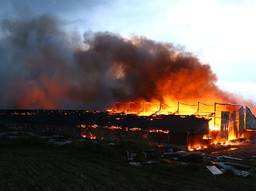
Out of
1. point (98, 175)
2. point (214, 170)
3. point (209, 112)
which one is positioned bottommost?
point (214, 170)

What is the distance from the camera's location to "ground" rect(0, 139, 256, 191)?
15.9 meters

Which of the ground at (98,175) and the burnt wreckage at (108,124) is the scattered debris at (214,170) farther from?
the burnt wreckage at (108,124)

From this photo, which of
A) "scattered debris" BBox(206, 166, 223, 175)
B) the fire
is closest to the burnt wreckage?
the fire

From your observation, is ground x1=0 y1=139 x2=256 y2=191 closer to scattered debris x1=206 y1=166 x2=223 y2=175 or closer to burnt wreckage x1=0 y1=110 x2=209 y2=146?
scattered debris x1=206 y1=166 x2=223 y2=175

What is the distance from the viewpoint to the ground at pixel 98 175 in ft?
52.0

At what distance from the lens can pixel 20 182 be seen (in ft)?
51.5

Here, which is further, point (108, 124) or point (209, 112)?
point (209, 112)

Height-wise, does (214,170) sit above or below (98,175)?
below

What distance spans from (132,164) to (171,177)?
417cm

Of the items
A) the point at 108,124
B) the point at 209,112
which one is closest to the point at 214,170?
the point at 108,124

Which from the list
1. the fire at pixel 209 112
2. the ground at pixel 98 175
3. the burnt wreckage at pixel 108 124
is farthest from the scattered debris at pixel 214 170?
the burnt wreckage at pixel 108 124

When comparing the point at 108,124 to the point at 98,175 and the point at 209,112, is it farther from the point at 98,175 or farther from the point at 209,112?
the point at 98,175

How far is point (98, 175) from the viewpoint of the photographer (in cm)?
1831

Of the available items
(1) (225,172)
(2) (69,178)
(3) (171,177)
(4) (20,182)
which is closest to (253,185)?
(1) (225,172)
